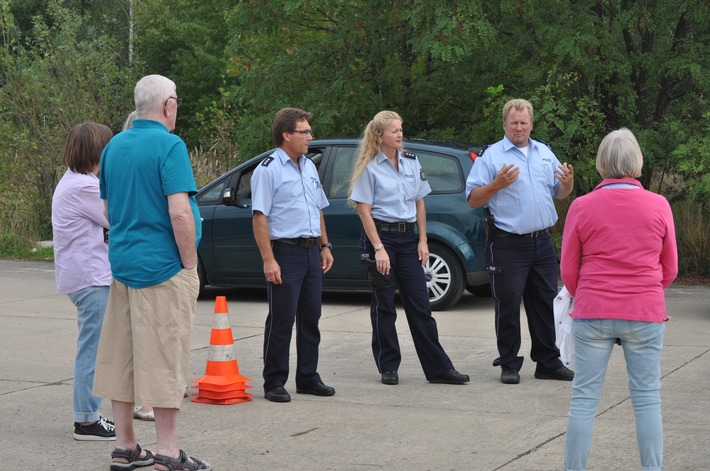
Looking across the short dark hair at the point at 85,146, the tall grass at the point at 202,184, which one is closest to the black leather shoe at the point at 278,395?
the short dark hair at the point at 85,146

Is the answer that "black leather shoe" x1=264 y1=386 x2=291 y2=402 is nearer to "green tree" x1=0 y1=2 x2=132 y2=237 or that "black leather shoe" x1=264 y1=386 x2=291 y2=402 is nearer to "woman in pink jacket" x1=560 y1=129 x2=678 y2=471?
"woman in pink jacket" x1=560 y1=129 x2=678 y2=471

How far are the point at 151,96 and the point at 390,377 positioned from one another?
127 inches

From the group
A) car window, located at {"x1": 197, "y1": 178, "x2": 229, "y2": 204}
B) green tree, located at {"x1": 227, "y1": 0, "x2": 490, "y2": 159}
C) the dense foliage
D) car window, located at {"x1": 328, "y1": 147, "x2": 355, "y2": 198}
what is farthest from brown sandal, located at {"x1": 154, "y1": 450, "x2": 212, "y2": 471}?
green tree, located at {"x1": 227, "y1": 0, "x2": 490, "y2": 159}

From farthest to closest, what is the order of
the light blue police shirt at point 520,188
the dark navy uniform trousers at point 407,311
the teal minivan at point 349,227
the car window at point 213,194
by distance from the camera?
the car window at point 213,194 < the teal minivan at point 349,227 < the dark navy uniform trousers at point 407,311 < the light blue police shirt at point 520,188

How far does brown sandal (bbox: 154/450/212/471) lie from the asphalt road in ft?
0.56

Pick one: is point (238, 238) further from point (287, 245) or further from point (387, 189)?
point (287, 245)

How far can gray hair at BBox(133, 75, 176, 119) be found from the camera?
5.53 m

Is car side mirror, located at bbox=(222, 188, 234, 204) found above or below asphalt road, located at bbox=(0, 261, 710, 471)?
above

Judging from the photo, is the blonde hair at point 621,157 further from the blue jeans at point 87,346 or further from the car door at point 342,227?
the car door at point 342,227

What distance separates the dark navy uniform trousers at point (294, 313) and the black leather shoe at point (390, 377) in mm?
578

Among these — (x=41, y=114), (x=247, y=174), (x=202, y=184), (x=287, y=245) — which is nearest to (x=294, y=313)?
(x=287, y=245)

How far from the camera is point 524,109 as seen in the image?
789 cm

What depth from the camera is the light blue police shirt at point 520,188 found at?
785cm

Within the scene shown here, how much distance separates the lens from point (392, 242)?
26.1 ft
